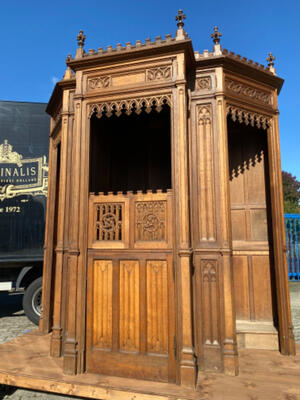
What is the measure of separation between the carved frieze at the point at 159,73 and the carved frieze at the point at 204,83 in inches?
23.6

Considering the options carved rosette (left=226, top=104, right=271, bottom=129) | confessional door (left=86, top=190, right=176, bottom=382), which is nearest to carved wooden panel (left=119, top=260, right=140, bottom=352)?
confessional door (left=86, top=190, right=176, bottom=382)

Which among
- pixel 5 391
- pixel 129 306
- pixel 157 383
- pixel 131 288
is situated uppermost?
pixel 131 288

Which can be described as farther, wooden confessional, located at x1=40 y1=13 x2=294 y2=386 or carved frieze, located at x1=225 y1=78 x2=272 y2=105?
carved frieze, located at x1=225 y1=78 x2=272 y2=105

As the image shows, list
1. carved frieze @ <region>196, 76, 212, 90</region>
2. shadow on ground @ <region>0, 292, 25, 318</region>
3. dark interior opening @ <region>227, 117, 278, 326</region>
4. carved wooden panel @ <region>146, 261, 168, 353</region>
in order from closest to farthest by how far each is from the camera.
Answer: carved wooden panel @ <region>146, 261, 168, 353</region>
carved frieze @ <region>196, 76, 212, 90</region>
dark interior opening @ <region>227, 117, 278, 326</region>
shadow on ground @ <region>0, 292, 25, 318</region>

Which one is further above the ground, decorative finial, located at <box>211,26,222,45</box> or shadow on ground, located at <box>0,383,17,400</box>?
decorative finial, located at <box>211,26,222,45</box>

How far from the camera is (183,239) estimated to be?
3.26m

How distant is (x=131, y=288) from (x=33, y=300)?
409cm

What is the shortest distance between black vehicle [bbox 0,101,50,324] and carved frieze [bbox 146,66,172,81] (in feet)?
13.0

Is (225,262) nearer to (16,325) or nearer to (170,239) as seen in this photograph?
(170,239)

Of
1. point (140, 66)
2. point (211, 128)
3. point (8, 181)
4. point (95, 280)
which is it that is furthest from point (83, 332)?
point (8, 181)

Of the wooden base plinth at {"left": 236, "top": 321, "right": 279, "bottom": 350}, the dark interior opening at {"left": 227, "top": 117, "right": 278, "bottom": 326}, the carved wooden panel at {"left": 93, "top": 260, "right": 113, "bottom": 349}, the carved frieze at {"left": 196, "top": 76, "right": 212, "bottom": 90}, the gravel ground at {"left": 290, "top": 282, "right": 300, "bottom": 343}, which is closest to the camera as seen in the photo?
the carved wooden panel at {"left": 93, "top": 260, "right": 113, "bottom": 349}

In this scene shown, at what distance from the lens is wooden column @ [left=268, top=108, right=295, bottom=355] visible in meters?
3.98

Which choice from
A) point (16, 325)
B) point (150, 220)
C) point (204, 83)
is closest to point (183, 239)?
point (150, 220)

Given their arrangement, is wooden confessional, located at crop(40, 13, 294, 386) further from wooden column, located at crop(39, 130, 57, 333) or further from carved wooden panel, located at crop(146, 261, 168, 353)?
wooden column, located at crop(39, 130, 57, 333)
